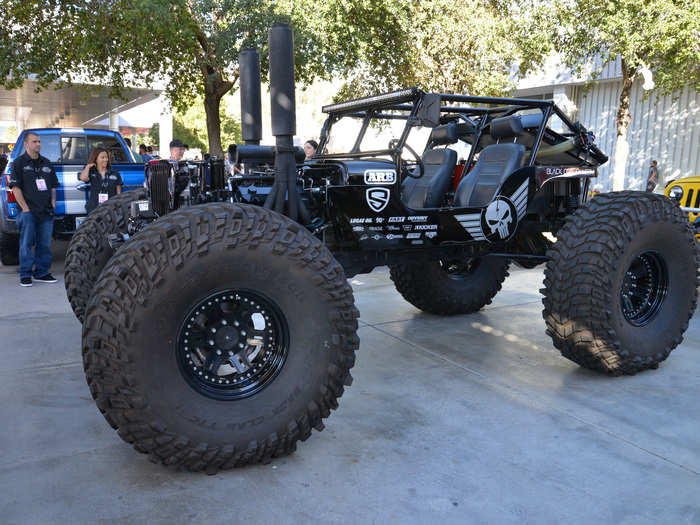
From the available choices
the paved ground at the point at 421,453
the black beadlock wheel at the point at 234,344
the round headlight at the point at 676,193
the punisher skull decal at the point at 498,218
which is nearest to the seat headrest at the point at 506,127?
the punisher skull decal at the point at 498,218

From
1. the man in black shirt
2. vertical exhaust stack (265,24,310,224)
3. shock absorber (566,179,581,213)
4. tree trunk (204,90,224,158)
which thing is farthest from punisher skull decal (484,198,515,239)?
tree trunk (204,90,224,158)

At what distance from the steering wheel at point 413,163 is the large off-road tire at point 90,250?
2.01 metres

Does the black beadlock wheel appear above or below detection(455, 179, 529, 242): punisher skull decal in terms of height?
below

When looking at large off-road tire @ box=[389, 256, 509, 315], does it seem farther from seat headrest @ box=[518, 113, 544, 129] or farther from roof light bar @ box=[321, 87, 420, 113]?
roof light bar @ box=[321, 87, 420, 113]

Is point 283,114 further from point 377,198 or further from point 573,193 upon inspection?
point 573,193

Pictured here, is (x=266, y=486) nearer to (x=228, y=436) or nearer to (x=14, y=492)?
(x=228, y=436)

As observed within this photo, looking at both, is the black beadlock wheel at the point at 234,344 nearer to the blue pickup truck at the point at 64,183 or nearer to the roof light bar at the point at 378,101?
the roof light bar at the point at 378,101

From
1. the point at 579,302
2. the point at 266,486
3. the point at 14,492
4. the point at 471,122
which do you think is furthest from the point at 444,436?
the point at 471,122

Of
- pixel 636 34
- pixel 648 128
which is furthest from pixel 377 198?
pixel 648 128

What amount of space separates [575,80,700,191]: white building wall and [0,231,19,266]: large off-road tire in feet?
52.3

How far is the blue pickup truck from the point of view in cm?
795

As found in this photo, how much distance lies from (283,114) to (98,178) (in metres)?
5.49

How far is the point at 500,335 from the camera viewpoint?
512 cm

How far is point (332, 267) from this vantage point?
9.49ft
